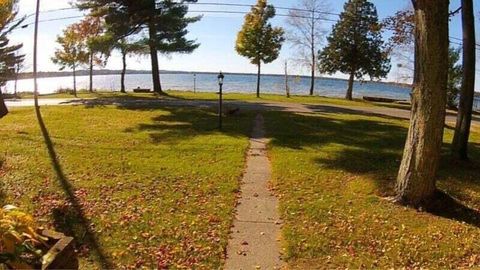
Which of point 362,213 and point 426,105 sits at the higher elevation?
point 426,105

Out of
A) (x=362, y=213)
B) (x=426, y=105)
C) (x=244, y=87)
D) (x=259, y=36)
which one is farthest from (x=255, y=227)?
(x=244, y=87)

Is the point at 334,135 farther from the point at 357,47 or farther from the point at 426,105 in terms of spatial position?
the point at 357,47

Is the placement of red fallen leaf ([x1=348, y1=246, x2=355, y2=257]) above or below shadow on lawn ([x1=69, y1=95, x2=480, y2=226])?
below

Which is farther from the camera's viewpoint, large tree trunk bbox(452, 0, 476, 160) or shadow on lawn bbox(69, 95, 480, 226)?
large tree trunk bbox(452, 0, 476, 160)

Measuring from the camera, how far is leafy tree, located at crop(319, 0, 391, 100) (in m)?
34.9

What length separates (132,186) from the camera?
8750mm

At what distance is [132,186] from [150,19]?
19559mm

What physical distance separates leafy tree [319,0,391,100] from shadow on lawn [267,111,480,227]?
1764 centimetres

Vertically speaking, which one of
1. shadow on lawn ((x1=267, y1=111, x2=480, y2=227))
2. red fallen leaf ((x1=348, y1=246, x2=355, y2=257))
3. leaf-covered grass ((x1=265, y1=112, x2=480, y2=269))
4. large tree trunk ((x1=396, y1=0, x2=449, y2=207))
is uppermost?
large tree trunk ((x1=396, y1=0, x2=449, y2=207))

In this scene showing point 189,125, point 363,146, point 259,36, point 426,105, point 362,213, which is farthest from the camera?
point 259,36

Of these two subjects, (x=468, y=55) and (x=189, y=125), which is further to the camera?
(x=189, y=125)

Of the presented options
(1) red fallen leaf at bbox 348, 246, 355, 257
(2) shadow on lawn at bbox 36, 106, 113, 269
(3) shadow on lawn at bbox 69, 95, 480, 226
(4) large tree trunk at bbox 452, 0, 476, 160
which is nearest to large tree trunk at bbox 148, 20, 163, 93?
(3) shadow on lawn at bbox 69, 95, 480, 226

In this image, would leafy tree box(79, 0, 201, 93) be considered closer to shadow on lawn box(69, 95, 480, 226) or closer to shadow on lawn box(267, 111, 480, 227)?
shadow on lawn box(69, 95, 480, 226)

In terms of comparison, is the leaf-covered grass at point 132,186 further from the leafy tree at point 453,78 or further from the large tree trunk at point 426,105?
the leafy tree at point 453,78
